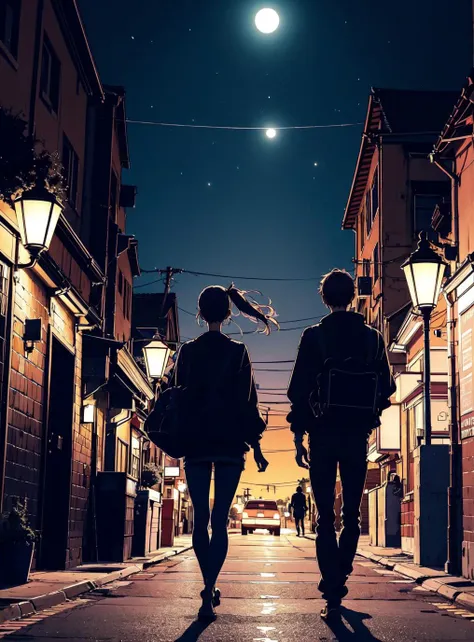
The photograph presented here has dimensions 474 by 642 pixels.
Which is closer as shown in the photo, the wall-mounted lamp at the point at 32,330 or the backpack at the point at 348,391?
the backpack at the point at 348,391

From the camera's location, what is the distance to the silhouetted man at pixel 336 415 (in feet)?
21.9

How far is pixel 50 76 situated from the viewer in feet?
52.6

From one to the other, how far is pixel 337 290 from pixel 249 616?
2417 mm

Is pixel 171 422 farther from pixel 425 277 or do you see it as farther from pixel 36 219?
pixel 425 277

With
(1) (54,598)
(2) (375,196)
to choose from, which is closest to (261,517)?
(2) (375,196)

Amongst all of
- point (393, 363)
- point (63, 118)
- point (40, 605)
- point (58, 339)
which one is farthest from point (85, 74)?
point (393, 363)

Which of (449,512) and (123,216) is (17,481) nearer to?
(449,512)

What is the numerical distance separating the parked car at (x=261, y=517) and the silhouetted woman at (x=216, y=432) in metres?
38.0

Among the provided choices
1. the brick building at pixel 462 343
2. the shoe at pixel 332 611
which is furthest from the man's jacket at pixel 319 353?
the brick building at pixel 462 343

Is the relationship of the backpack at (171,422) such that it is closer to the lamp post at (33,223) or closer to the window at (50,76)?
the lamp post at (33,223)

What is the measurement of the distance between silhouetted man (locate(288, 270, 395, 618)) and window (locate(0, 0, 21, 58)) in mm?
7258

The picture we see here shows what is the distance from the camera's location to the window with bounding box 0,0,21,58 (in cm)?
1227

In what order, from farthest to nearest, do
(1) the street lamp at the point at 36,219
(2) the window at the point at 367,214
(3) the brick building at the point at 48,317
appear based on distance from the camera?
(2) the window at the point at 367,214 → (3) the brick building at the point at 48,317 → (1) the street lamp at the point at 36,219

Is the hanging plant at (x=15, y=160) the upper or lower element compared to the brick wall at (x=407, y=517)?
upper
